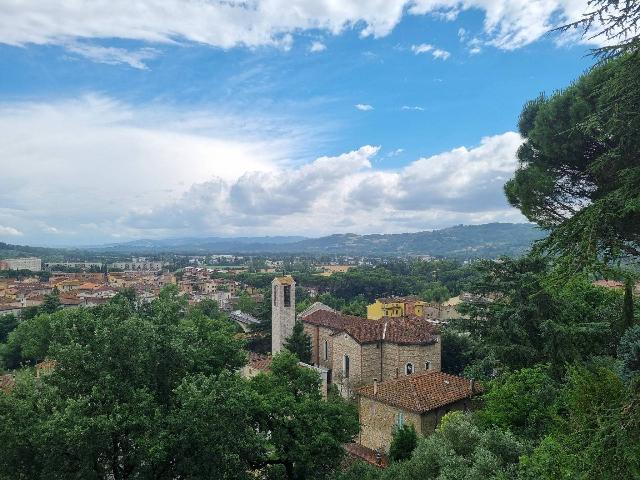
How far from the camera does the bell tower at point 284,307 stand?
40.2m

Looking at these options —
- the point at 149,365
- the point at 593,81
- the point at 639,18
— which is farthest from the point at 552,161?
the point at 149,365

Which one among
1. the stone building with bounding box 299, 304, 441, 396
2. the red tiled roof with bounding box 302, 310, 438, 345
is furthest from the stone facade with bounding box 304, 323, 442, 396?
the red tiled roof with bounding box 302, 310, 438, 345

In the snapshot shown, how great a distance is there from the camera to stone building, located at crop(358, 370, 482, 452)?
19969 millimetres

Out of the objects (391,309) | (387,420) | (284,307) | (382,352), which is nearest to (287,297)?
(284,307)

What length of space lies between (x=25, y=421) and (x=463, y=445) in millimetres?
10561

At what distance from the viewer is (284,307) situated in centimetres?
4088

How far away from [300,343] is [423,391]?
17553 millimetres

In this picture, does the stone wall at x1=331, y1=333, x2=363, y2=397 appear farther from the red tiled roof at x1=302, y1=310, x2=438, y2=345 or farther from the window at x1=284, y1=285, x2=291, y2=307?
the window at x1=284, y1=285, x2=291, y2=307

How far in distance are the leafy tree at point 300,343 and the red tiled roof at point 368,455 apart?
15893 mm

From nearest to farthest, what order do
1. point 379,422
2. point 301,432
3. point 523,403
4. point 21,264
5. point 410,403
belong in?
point 523,403, point 301,432, point 410,403, point 379,422, point 21,264

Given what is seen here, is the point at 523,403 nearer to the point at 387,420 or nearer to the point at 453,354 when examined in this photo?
the point at 387,420

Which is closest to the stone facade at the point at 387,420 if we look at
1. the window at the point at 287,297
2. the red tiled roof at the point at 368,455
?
the red tiled roof at the point at 368,455

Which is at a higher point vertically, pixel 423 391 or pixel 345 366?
pixel 423 391

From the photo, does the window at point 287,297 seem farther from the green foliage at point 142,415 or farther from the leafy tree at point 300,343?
the green foliage at point 142,415
